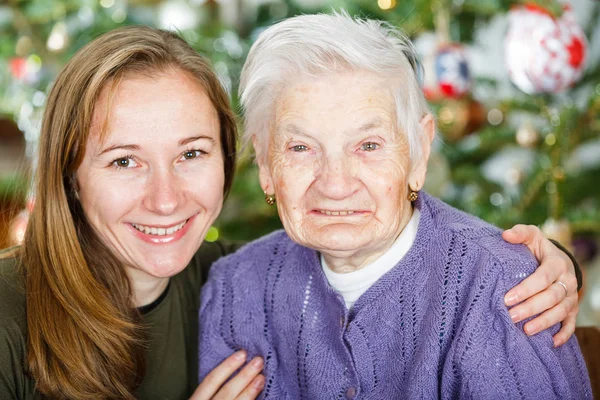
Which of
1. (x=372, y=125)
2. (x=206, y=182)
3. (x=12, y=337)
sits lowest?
(x=12, y=337)

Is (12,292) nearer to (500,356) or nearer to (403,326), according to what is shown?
(403,326)

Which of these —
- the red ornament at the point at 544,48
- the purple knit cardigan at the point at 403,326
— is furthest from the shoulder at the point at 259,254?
the red ornament at the point at 544,48

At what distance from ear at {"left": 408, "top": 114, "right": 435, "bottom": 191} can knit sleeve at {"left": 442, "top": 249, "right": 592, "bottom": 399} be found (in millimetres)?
240

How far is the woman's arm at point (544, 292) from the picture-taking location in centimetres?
136

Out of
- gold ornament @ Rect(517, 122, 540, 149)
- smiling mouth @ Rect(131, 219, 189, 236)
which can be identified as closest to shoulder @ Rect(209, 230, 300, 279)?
smiling mouth @ Rect(131, 219, 189, 236)

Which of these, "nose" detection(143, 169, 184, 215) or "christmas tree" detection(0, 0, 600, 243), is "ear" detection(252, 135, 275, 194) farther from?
"christmas tree" detection(0, 0, 600, 243)

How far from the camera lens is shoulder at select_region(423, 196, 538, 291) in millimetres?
1403

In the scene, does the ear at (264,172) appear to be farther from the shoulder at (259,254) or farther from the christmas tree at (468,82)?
the christmas tree at (468,82)

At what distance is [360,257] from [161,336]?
1.97 feet

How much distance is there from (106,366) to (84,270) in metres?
0.24

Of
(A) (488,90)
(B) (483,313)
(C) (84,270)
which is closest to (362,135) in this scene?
(B) (483,313)

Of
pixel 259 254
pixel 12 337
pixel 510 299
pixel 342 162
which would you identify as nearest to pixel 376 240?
pixel 342 162

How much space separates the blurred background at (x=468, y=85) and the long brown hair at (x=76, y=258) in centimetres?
65

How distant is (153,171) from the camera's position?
5.24 ft
